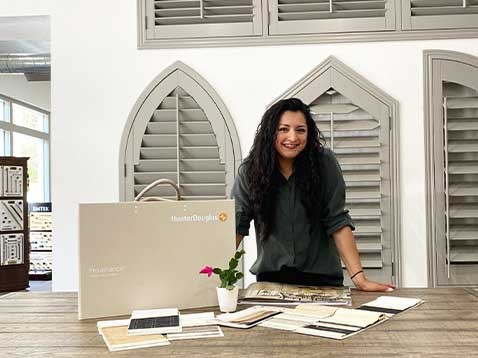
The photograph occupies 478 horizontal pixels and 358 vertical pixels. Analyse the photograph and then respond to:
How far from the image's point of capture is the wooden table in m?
1.22

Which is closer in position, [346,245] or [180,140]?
[346,245]

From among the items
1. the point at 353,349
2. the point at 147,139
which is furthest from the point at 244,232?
the point at 147,139

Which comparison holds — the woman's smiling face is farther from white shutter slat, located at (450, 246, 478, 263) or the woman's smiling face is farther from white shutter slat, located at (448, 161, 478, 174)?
white shutter slat, located at (450, 246, 478, 263)

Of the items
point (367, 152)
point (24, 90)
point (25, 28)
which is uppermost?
point (24, 90)

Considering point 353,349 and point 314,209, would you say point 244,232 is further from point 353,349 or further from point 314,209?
point 353,349

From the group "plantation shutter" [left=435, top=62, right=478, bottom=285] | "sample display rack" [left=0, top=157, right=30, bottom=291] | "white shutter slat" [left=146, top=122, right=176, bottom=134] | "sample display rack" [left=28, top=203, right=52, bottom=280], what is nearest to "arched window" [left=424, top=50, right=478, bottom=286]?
"plantation shutter" [left=435, top=62, right=478, bottom=285]

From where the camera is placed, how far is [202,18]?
3436 mm

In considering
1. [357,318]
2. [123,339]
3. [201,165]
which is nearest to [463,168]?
[201,165]

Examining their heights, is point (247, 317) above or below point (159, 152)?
below

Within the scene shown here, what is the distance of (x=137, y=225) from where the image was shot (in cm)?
163

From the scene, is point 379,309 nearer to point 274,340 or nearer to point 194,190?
point 274,340

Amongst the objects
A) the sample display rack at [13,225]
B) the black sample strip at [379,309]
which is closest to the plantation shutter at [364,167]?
the black sample strip at [379,309]

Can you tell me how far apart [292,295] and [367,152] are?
1706 millimetres

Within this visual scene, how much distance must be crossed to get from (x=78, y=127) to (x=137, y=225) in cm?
202
